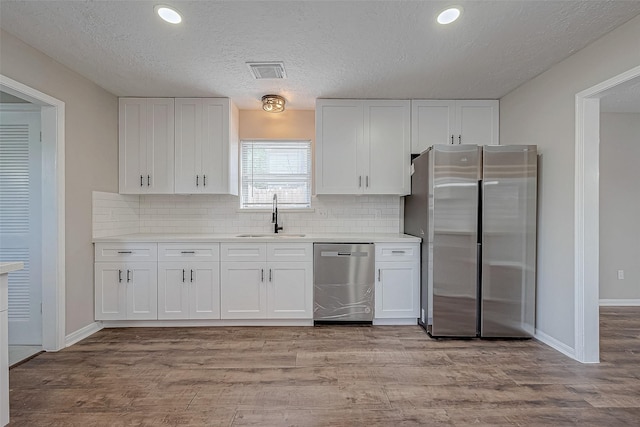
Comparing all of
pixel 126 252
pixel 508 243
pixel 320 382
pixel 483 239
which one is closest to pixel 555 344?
pixel 508 243

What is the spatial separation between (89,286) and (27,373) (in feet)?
2.81

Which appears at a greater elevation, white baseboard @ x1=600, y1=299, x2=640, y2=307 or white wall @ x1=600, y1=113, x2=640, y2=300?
white wall @ x1=600, y1=113, x2=640, y2=300

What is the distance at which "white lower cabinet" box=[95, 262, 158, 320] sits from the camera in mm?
2988

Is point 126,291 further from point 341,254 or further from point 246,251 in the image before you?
point 341,254

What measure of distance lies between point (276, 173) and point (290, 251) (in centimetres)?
114

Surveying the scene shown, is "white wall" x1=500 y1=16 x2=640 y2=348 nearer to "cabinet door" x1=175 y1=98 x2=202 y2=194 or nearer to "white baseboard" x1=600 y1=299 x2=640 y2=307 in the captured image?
"white baseboard" x1=600 y1=299 x2=640 y2=307

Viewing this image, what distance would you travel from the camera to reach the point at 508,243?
9.11ft

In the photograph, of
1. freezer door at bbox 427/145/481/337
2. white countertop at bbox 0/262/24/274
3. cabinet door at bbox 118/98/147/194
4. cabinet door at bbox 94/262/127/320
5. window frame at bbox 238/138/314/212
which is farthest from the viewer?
window frame at bbox 238/138/314/212

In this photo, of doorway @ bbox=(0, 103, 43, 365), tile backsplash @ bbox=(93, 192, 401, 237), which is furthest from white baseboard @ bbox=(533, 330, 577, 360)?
doorway @ bbox=(0, 103, 43, 365)

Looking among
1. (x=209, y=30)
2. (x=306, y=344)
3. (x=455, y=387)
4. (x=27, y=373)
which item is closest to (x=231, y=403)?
(x=306, y=344)

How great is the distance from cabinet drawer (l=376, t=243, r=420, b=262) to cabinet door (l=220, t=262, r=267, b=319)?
4.05 feet

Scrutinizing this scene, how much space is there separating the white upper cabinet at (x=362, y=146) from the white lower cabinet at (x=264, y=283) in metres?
0.90

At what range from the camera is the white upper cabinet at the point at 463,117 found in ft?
11.1

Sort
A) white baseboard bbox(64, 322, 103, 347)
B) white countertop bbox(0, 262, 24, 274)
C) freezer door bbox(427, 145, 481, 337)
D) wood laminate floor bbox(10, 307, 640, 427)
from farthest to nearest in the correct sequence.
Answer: freezer door bbox(427, 145, 481, 337), white baseboard bbox(64, 322, 103, 347), wood laminate floor bbox(10, 307, 640, 427), white countertop bbox(0, 262, 24, 274)
